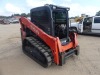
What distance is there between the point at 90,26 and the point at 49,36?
823cm

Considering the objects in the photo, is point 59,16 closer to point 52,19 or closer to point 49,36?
point 52,19

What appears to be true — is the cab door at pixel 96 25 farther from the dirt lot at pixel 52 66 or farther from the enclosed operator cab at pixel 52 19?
the enclosed operator cab at pixel 52 19

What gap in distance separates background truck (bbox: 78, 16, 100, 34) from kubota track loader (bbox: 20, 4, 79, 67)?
19.5ft

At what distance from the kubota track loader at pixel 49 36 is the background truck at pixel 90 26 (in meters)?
5.95

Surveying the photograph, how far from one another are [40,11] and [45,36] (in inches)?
50.7

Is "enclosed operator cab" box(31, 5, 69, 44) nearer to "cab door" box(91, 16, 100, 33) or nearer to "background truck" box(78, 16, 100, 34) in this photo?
"background truck" box(78, 16, 100, 34)

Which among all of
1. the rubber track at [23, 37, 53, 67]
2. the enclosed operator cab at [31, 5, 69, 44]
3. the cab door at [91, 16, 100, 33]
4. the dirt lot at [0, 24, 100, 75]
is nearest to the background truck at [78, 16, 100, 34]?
the cab door at [91, 16, 100, 33]

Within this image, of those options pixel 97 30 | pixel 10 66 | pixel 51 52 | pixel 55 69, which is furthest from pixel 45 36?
pixel 97 30

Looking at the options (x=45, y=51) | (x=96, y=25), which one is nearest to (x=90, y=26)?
(x=96, y=25)

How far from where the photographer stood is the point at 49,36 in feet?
17.1

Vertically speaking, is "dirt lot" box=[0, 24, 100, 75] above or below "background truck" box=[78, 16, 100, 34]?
below

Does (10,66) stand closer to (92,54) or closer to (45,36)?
(45,36)

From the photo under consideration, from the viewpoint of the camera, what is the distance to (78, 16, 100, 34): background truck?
39.0ft

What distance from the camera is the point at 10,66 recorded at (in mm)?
5535
